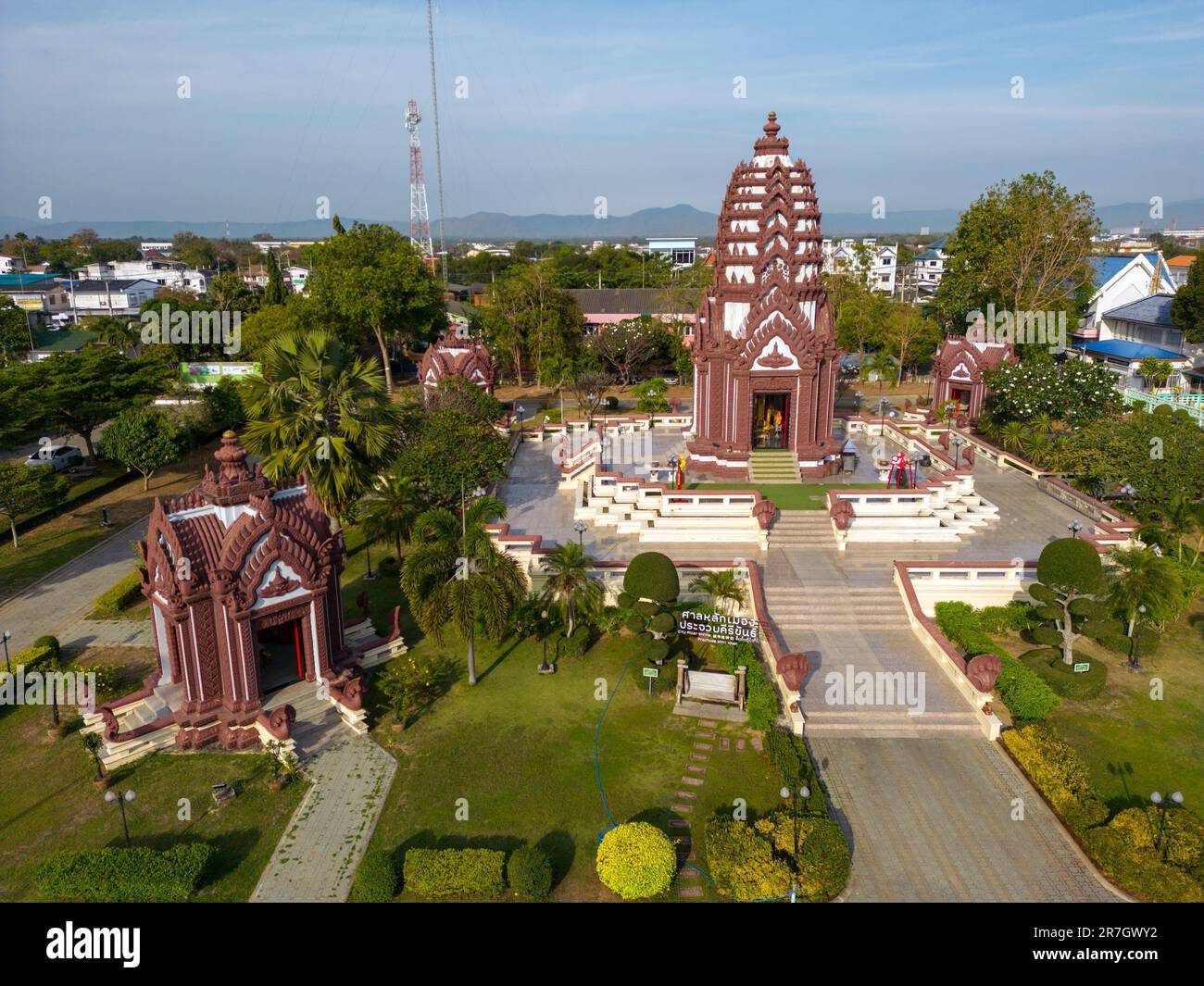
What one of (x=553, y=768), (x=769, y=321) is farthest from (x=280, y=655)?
(x=769, y=321)

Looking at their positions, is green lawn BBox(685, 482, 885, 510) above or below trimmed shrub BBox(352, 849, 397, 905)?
above

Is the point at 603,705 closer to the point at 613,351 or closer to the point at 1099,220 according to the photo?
the point at 613,351

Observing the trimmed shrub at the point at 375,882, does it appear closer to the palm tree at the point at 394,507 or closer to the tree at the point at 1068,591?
the palm tree at the point at 394,507

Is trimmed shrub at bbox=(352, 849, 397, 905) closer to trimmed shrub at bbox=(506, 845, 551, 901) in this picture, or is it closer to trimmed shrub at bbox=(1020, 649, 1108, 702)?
trimmed shrub at bbox=(506, 845, 551, 901)

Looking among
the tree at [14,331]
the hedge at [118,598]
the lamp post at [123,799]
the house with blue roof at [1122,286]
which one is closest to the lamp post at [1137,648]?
the lamp post at [123,799]

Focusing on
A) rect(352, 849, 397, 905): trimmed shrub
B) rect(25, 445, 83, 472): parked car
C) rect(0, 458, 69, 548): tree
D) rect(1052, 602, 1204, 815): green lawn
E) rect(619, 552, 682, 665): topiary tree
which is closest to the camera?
rect(352, 849, 397, 905): trimmed shrub

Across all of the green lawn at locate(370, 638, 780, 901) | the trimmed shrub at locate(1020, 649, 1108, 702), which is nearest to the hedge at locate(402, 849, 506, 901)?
the green lawn at locate(370, 638, 780, 901)

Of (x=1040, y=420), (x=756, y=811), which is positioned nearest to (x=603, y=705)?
(x=756, y=811)
